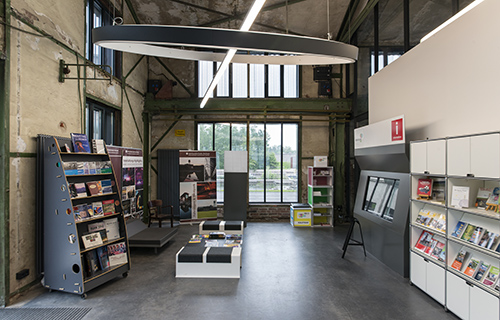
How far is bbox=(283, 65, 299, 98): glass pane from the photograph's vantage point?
923cm

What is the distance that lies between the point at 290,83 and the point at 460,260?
7.16 metres

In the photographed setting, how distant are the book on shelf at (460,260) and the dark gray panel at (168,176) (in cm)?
718

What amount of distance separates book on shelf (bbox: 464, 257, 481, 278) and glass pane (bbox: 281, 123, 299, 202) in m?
5.97

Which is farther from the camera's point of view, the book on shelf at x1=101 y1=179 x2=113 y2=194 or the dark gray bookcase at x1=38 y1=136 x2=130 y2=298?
the book on shelf at x1=101 y1=179 x2=113 y2=194

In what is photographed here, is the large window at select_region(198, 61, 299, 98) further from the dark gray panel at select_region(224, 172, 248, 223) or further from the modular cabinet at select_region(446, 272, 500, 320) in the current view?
the modular cabinet at select_region(446, 272, 500, 320)

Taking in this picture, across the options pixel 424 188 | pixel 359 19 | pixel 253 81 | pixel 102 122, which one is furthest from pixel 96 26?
pixel 424 188

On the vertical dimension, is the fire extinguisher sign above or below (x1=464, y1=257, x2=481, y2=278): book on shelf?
above

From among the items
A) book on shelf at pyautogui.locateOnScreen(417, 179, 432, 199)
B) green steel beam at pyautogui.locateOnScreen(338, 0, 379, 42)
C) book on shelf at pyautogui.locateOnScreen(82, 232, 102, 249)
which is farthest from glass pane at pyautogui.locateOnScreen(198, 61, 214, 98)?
book on shelf at pyautogui.locateOnScreen(417, 179, 432, 199)

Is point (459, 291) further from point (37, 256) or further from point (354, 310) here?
point (37, 256)

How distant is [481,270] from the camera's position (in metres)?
3.15

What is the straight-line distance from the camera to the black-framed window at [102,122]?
19.4 feet

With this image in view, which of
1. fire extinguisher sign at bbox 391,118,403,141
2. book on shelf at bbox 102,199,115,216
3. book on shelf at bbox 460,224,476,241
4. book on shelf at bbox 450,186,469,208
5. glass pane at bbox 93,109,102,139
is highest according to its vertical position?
glass pane at bbox 93,109,102,139

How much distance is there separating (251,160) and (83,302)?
20.7ft

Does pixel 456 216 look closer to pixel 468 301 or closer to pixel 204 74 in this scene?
pixel 468 301
